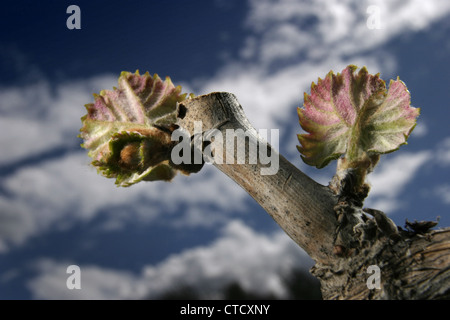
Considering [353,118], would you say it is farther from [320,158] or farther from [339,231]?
[339,231]

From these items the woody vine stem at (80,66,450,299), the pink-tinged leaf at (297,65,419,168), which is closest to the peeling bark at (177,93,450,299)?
the woody vine stem at (80,66,450,299)

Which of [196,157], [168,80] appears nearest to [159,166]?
[196,157]

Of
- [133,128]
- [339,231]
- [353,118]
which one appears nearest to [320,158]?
[353,118]

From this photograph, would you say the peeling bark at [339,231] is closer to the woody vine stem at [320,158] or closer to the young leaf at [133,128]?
the woody vine stem at [320,158]

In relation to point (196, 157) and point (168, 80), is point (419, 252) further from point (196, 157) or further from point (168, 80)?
point (168, 80)

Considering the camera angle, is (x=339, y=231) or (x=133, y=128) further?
(x=133, y=128)
